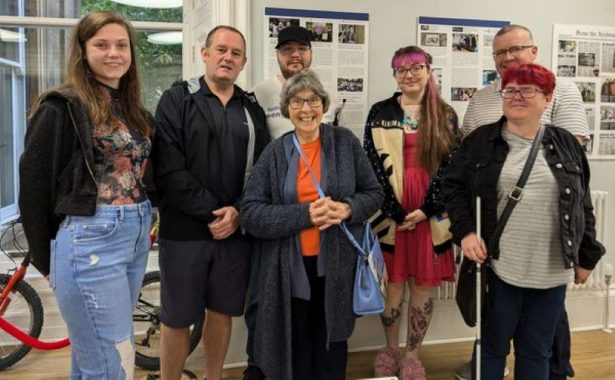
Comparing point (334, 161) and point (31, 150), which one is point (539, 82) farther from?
point (31, 150)

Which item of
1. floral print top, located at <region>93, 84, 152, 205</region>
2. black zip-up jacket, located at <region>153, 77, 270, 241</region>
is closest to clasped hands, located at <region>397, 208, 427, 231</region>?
black zip-up jacket, located at <region>153, 77, 270, 241</region>

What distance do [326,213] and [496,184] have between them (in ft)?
2.11

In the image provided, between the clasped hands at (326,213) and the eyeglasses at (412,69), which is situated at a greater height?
the eyeglasses at (412,69)

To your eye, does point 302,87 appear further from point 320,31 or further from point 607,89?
point 607,89

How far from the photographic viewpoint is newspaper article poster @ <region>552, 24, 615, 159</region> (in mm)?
3227

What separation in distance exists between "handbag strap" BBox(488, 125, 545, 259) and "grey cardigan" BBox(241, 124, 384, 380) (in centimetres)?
47

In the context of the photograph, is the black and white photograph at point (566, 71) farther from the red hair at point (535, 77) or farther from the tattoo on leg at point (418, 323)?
the tattoo on leg at point (418, 323)

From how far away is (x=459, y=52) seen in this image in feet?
10.1

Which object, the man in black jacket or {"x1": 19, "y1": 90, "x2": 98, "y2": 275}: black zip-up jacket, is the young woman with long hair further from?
the man in black jacket

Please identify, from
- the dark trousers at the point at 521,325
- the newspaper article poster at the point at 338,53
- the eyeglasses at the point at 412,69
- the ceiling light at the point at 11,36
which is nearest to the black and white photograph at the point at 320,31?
the newspaper article poster at the point at 338,53

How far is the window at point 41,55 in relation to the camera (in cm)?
319

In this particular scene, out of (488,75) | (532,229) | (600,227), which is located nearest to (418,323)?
(532,229)

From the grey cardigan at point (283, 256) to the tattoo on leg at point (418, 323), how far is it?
671 mm

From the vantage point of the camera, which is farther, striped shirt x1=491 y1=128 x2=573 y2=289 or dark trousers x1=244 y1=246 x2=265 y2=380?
dark trousers x1=244 y1=246 x2=265 y2=380
